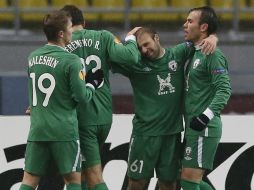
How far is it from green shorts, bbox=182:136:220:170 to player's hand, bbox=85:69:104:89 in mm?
776

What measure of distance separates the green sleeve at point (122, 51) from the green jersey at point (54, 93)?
369mm

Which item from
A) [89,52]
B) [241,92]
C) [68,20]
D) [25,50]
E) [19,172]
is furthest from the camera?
[25,50]

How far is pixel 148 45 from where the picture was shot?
6.26 m

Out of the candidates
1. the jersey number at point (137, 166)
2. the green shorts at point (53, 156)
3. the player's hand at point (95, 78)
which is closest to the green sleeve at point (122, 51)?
the player's hand at point (95, 78)

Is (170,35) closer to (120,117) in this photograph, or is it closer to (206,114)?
(120,117)

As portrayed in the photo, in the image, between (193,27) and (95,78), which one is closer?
(95,78)

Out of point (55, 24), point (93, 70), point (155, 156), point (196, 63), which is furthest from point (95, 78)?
point (155, 156)

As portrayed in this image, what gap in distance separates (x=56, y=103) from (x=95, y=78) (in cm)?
37

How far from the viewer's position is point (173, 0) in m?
11.4

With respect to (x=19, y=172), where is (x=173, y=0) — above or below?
above

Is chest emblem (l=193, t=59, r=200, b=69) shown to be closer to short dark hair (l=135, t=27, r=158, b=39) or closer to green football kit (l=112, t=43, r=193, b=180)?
green football kit (l=112, t=43, r=193, b=180)

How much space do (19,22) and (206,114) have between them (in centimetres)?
543

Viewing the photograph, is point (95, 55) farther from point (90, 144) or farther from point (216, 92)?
point (216, 92)

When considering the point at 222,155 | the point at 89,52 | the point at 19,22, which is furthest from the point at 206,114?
the point at 19,22
